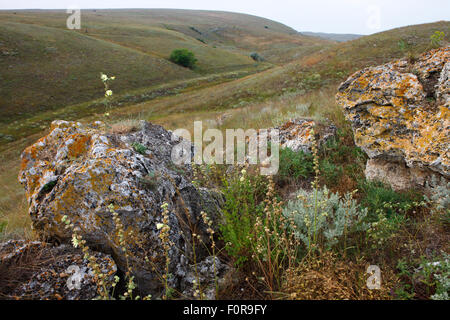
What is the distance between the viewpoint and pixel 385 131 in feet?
13.3

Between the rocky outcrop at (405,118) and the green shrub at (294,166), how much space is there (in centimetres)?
96

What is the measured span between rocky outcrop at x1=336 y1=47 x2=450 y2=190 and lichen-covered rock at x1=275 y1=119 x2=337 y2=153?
0.88 metres

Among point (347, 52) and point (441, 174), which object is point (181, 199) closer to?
point (441, 174)

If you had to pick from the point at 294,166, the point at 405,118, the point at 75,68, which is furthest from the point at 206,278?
the point at 75,68

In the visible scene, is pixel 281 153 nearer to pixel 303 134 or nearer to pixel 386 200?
pixel 303 134

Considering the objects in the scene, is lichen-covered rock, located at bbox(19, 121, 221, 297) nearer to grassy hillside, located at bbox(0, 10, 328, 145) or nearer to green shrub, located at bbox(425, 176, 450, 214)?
green shrub, located at bbox(425, 176, 450, 214)

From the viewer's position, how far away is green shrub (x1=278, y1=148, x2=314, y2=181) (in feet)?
15.1

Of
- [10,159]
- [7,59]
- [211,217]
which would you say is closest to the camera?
[211,217]

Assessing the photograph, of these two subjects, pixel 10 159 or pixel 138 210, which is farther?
pixel 10 159

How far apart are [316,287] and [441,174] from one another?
8.33ft

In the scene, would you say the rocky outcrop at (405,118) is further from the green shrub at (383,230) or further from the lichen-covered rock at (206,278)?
the lichen-covered rock at (206,278)
